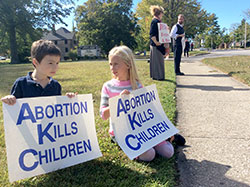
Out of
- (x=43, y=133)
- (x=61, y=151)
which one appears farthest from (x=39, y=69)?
(x=61, y=151)

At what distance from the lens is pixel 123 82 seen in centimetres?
256

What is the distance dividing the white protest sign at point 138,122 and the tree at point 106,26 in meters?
36.3

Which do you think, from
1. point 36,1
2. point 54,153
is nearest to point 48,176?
point 54,153

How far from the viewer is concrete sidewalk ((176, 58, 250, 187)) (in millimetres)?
2033

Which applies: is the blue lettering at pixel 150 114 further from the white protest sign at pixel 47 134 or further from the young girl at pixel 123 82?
the white protest sign at pixel 47 134

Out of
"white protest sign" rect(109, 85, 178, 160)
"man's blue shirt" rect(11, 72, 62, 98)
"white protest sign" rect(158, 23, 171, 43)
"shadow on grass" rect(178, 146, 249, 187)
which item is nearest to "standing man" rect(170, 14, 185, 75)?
"white protest sign" rect(158, 23, 171, 43)

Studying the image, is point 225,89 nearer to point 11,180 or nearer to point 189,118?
point 189,118

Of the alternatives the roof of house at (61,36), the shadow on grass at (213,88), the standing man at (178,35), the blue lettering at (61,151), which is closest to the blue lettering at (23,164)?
the blue lettering at (61,151)

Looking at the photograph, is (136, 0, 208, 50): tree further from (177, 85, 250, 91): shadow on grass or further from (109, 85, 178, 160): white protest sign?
(109, 85, 178, 160): white protest sign

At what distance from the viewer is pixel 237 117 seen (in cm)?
354

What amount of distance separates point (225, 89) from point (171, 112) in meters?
2.67

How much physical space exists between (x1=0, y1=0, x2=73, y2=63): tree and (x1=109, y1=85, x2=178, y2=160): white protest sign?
35524 millimetres

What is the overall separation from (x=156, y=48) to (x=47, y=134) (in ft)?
16.3

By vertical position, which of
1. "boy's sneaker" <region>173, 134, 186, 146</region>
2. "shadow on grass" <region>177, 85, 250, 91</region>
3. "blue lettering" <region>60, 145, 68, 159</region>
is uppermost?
"shadow on grass" <region>177, 85, 250, 91</region>
